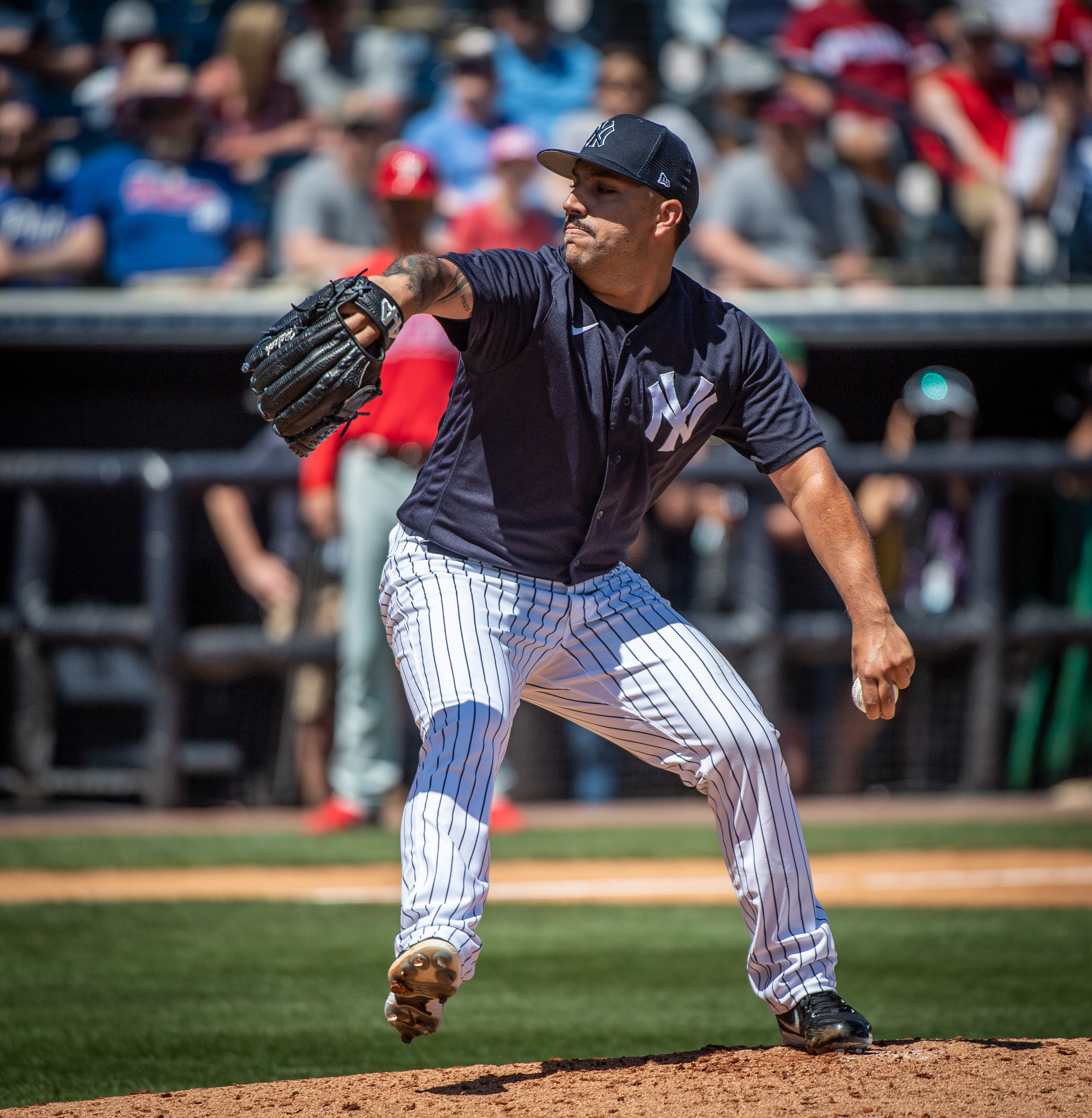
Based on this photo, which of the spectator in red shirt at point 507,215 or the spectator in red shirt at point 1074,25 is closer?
the spectator in red shirt at point 507,215

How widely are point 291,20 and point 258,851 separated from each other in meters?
5.93

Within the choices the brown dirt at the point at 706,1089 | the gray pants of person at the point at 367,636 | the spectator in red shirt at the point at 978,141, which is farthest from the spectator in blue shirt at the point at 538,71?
the brown dirt at the point at 706,1089

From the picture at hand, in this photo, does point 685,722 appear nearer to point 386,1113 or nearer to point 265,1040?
point 386,1113

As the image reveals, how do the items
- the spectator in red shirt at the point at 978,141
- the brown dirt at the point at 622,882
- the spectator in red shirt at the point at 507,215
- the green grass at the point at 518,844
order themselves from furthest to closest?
the spectator in red shirt at the point at 978,141
the spectator in red shirt at the point at 507,215
the green grass at the point at 518,844
the brown dirt at the point at 622,882

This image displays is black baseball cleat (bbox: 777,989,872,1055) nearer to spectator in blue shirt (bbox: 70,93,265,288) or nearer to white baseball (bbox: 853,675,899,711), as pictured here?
white baseball (bbox: 853,675,899,711)

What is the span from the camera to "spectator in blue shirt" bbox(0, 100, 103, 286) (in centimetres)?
776

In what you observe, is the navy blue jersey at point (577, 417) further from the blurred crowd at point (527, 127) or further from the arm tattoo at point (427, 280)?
the blurred crowd at point (527, 127)

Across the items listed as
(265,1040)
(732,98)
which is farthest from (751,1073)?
(732,98)

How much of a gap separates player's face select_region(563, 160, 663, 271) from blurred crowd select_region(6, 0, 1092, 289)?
4219mm

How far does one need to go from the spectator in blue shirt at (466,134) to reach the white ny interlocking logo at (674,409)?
5.42 meters

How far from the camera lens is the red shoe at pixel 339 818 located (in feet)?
20.0

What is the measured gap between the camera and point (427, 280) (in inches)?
103

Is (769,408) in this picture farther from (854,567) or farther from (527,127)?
(527,127)

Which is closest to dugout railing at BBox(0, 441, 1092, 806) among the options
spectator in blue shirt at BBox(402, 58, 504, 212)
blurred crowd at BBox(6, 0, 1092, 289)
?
blurred crowd at BBox(6, 0, 1092, 289)
